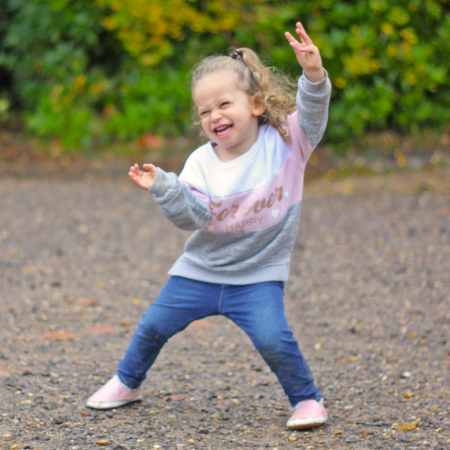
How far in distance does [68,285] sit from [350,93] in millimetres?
3990

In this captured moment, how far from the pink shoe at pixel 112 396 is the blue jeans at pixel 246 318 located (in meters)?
0.17

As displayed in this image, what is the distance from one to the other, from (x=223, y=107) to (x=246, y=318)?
737 millimetres

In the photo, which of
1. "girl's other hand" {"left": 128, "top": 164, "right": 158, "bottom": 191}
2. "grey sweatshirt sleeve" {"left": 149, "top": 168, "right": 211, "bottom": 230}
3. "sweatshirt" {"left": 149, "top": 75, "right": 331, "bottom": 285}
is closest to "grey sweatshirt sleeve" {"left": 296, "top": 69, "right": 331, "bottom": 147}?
"sweatshirt" {"left": 149, "top": 75, "right": 331, "bottom": 285}

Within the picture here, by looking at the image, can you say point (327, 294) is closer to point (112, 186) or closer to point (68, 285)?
point (68, 285)

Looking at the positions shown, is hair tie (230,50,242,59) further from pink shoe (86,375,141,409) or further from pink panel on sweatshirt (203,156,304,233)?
pink shoe (86,375,141,409)

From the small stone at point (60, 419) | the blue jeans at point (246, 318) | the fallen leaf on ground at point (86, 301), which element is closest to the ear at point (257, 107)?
the blue jeans at point (246, 318)

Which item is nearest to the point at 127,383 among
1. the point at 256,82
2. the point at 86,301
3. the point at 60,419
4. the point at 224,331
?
the point at 60,419

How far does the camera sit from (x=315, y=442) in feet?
7.01

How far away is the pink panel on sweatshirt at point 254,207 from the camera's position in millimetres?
2184

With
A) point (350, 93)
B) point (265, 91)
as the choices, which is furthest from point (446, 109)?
point (265, 91)

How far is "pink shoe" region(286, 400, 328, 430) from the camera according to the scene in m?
2.20

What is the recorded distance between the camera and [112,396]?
2.41m

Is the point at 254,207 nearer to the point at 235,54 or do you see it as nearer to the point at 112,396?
the point at 235,54

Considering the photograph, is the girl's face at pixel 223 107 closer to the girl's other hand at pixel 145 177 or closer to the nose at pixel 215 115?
the nose at pixel 215 115
